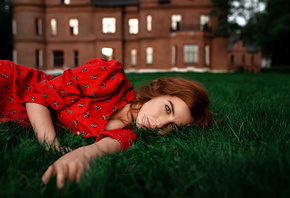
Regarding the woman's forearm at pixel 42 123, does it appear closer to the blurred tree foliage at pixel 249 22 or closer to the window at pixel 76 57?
the blurred tree foliage at pixel 249 22

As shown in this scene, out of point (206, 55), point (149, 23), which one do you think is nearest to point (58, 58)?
point (149, 23)

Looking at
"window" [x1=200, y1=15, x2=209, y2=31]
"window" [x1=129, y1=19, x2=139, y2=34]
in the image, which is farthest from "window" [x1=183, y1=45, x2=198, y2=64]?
"window" [x1=129, y1=19, x2=139, y2=34]

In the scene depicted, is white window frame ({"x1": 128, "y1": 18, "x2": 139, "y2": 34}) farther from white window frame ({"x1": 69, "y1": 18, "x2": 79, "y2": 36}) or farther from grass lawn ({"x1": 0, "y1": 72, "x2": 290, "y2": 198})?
grass lawn ({"x1": 0, "y1": 72, "x2": 290, "y2": 198})

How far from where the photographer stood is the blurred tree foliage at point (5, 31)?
25.4m

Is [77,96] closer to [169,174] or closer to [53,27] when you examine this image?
[169,174]

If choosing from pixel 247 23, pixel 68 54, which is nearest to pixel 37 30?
pixel 68 54

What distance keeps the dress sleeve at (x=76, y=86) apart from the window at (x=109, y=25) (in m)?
21.6

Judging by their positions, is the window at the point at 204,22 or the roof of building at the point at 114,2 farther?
the roof of building at the point at 114,2

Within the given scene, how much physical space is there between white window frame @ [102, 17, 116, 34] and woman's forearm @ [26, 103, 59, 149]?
859 inches

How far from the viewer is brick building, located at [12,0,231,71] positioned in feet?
70.1

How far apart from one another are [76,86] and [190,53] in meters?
20.5

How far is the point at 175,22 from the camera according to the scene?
71.8 ft

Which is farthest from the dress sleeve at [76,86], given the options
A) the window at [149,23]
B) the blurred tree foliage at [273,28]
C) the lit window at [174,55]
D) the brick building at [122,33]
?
the blurred tree foliage at [273,28]

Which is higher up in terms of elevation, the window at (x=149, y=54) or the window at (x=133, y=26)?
the window at (x=133, y=26)
